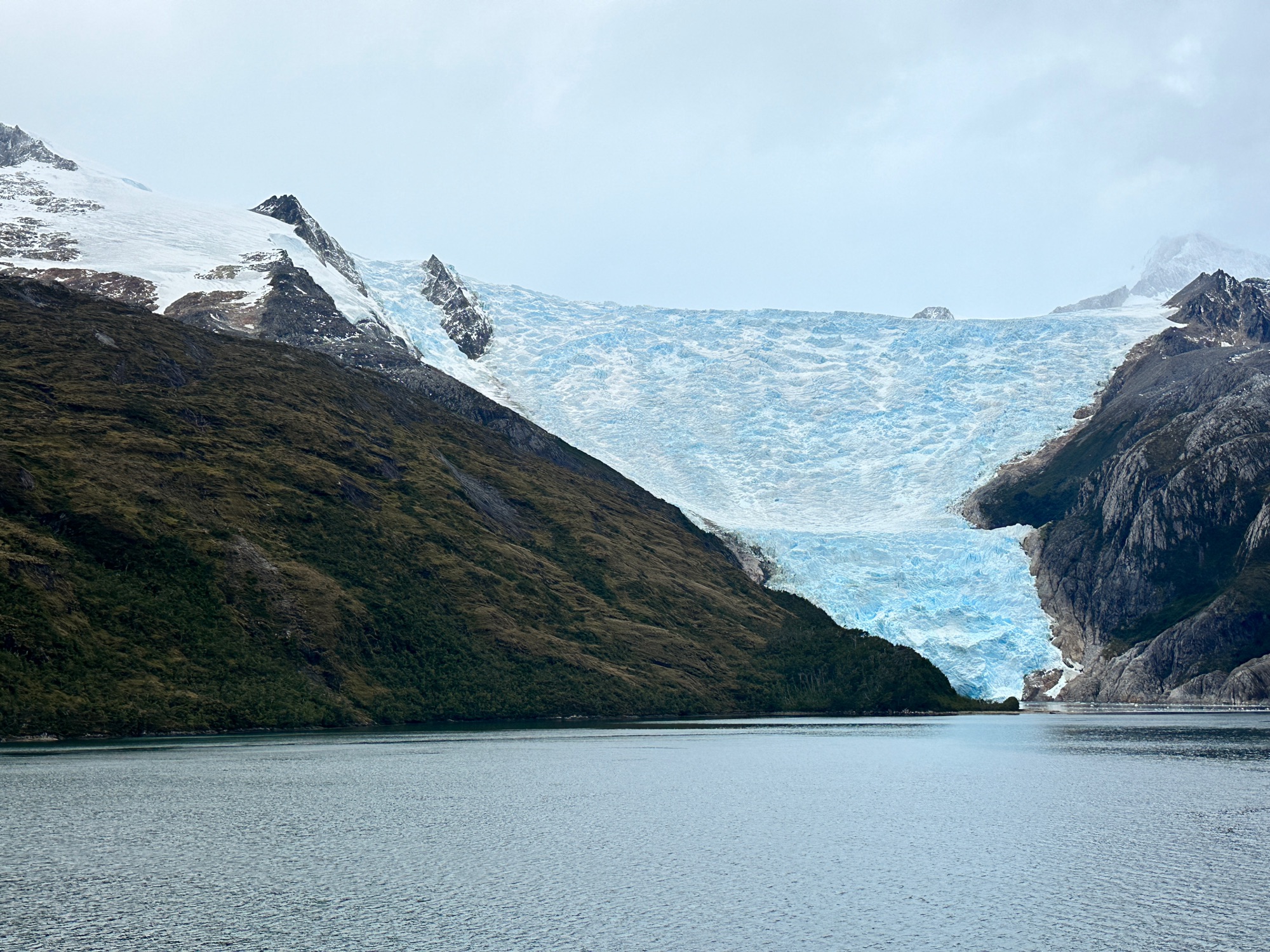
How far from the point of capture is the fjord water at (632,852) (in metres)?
32.8

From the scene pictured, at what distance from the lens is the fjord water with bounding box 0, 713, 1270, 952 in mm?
32750

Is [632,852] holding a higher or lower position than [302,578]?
lower

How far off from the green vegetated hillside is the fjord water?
2426 cm

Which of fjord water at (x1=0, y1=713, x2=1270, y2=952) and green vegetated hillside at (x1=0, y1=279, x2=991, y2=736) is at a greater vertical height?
green vegetated hillside at (x1=0, y1=279, x2=991, y2=736)

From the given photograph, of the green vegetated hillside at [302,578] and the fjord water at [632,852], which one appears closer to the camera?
the fjord water at [632,852]

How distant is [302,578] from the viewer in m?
131

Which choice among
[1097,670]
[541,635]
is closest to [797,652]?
[541,635]

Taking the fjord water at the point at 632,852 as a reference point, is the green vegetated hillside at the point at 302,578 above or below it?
above

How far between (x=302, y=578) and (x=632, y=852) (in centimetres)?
Result: 9455

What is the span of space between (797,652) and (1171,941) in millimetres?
141959

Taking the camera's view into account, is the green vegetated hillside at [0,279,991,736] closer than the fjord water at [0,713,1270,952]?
No

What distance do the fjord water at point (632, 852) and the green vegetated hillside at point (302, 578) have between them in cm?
2426

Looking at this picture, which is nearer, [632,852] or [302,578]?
[632,852]

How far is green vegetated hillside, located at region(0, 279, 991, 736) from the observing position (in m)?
107
